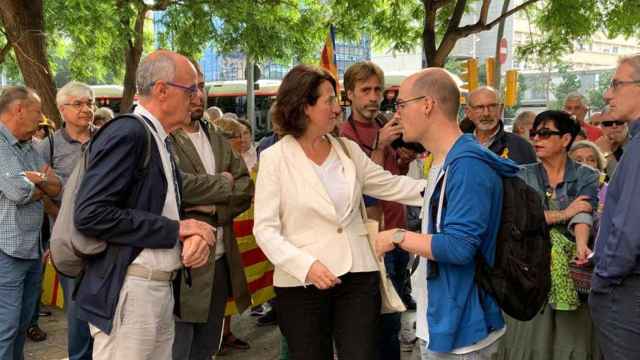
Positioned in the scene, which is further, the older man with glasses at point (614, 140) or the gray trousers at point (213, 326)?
the older man with glasses at point (614, 140)

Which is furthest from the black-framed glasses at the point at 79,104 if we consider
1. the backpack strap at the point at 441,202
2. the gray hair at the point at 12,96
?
the backpack strap at the point at 441,202

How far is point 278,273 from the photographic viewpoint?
3.18m

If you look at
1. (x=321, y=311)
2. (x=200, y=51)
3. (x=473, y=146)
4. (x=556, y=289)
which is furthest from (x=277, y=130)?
(x=200, y=51)

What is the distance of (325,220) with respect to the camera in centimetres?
316

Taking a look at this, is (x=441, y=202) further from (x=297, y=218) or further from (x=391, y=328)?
(x=391, y=328)

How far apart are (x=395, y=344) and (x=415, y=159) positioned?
1.18 meters

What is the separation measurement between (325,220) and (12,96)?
252 cm

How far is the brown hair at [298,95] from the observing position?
10.5 ft

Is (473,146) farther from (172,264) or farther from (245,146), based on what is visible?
(245,146)

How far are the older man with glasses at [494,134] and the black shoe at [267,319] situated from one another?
2741 millimetres

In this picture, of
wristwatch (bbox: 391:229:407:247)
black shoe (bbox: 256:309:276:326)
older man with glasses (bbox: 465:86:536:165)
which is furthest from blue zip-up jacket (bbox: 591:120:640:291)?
black shoe (bbox: 256:309:276:326)

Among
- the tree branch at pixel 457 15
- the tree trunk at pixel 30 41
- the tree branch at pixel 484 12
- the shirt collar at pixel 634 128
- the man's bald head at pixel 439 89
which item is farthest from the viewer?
the tree branch at pixel 484 12

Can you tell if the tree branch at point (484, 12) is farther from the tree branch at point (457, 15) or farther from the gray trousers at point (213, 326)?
the gray trousers at point (213, 326)

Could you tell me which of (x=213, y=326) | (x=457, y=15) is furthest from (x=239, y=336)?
(x=457, y=15)
